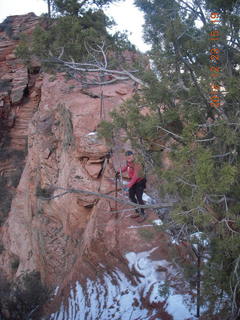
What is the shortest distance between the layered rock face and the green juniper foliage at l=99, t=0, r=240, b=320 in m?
1.25

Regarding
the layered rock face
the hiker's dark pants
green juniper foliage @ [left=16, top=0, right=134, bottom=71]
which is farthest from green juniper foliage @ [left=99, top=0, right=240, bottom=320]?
green juniper foliage @ [left=16, top=0, right=134, bottom=71]

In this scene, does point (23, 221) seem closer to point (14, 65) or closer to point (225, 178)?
point (14, 65)

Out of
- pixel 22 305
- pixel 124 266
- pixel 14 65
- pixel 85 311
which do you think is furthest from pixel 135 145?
pixel 14 65

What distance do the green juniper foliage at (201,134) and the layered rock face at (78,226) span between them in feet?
4.10

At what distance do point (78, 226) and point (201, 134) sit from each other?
16.5ft

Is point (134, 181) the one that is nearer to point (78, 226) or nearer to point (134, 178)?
point (134, 178)

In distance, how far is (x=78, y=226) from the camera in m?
9.72

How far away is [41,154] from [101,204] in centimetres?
371

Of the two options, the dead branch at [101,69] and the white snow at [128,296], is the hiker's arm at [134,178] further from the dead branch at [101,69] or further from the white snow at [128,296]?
the dead branch at [101,69]

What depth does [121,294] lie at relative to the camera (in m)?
6.93

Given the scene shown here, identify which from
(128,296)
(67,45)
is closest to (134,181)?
(128,296)

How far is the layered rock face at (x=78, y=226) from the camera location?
7.00 metres

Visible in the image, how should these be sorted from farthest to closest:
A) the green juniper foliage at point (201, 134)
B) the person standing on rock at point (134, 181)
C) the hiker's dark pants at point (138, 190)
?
the hiker's dark pants at point (138, 190) < the person standing on rock at point (134, 181) < the green juniper foliage at point (201, 134)

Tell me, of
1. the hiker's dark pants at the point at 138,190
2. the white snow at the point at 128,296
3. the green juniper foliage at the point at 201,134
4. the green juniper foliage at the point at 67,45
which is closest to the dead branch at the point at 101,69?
the green juniper foliage at the point at 67,45
